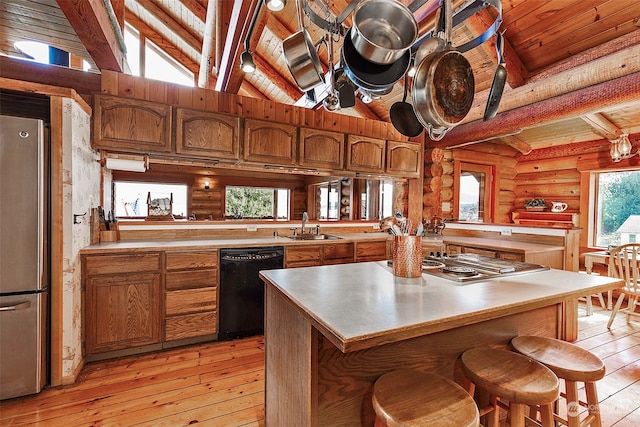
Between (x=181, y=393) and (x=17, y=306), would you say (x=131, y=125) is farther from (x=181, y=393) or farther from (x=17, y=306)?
(x=181, y=393)

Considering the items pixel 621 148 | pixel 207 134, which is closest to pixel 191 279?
pixel 207 134

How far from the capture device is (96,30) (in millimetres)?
2146

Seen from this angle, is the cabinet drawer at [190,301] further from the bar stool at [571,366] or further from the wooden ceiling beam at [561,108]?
the wooden ceiling beam at [561,108]

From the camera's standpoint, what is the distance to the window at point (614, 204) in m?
4.25

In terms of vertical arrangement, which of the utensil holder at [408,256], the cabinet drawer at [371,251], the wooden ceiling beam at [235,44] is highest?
the wooden ceiling beam at [235,44]

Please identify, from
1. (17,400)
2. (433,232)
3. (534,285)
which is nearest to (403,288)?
(534,285)

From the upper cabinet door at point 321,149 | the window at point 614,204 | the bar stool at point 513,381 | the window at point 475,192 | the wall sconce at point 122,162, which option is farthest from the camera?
the window at point 475,192

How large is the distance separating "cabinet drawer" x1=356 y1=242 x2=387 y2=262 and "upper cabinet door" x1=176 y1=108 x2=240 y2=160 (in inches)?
65.7

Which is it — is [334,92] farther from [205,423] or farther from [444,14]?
[205,423]

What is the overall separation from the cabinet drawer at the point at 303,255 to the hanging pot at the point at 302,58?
5.67 ft

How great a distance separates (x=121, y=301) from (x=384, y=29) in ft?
8.75

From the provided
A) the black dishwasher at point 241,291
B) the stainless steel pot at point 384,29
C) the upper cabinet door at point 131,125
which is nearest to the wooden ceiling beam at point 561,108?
the stainless steel pot at point 384,29

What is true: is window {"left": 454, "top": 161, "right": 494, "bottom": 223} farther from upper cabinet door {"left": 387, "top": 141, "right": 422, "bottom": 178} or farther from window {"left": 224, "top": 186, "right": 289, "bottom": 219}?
window {"left": 224, "top": 186, "right": 289, "bottom": 219}

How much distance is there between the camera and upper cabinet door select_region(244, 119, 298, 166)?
312 centimetres
